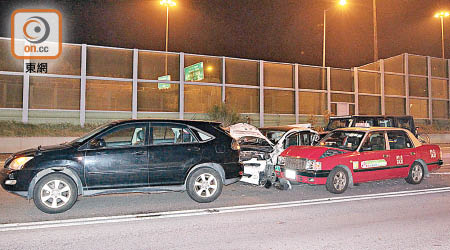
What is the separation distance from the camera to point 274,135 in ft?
34.2

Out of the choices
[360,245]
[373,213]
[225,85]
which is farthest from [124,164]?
[225,85]

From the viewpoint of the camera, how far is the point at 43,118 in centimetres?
2059

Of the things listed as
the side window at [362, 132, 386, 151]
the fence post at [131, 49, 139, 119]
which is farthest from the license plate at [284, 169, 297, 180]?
the fence post at [131, 49, 139, 119]

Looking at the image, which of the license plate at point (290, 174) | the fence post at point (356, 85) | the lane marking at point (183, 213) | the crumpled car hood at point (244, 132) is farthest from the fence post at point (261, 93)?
the lane marking at point (183, 213)

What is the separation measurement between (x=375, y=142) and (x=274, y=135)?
277 centimetres

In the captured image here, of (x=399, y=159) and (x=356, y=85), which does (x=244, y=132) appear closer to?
(x=399, y=159)

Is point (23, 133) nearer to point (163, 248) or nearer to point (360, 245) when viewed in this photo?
point (163, 248)

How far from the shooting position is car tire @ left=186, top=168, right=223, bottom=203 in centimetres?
713

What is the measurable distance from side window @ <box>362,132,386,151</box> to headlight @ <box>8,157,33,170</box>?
7.39 m

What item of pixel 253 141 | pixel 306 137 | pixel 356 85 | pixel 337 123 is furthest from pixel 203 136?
pixel 356 85

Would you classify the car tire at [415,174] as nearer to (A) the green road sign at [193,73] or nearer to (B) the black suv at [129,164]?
(B) the black suv at [129,164]

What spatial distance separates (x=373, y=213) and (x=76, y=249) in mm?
5028

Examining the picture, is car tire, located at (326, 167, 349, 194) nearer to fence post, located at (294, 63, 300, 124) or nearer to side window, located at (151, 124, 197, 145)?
side window, located at (151, 124, 197, 145)

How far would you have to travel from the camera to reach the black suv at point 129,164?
6.22 meters
